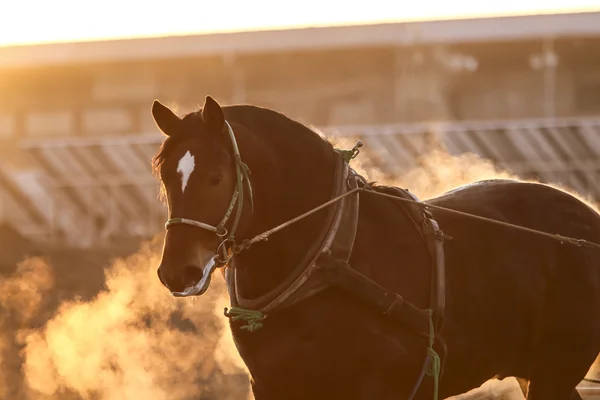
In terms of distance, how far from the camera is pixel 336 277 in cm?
465

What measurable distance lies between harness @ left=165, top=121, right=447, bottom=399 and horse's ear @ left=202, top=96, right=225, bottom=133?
0.04 meters

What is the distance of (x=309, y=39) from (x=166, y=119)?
3044 cm

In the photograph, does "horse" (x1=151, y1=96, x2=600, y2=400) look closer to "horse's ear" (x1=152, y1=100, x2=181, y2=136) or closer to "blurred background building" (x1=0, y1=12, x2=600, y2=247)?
"horse's ear" (x1=152, y1=100, x2=181, y2=136)

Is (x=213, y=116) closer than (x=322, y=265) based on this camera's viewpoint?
Yes

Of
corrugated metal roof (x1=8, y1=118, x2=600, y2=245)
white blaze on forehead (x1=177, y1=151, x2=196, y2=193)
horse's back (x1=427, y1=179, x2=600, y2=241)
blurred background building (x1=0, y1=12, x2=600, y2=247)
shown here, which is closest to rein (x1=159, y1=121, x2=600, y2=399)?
white blaze on forehead (x1=177, y1=151, x2=196, y2=193)

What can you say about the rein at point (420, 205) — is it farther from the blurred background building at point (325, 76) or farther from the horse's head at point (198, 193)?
the blurred background building at point (325, 76)

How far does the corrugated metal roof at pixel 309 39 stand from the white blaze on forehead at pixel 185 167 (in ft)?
97.3

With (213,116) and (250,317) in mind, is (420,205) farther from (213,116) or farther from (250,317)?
(213,116)

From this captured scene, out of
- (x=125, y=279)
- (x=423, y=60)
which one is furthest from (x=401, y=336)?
(x=423, y=60)

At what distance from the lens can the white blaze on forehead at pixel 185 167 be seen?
4.36 metres

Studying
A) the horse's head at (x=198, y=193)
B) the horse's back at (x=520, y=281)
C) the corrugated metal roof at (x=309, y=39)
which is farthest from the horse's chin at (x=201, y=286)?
the corrugated metal roof at (x=309, y=39)

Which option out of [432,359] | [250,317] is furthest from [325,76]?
[250,317]

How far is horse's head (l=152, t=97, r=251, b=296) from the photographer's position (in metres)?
4.27

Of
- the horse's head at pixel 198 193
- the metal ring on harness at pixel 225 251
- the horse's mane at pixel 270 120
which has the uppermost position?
the horse's mane at pixel 270 120
